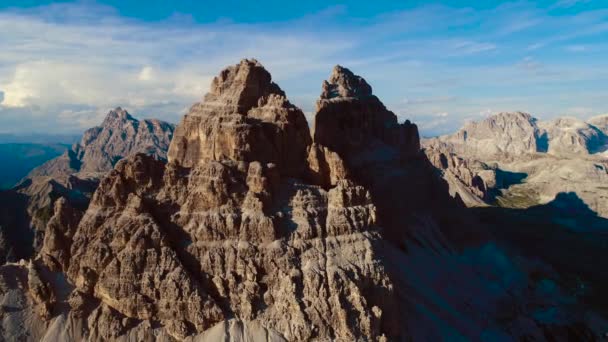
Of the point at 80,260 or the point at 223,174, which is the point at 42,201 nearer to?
the point at 80,260

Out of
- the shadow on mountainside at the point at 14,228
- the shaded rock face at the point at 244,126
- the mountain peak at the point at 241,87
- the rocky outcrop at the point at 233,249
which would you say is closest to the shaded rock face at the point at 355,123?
the shaded rock face at the point at 244,126

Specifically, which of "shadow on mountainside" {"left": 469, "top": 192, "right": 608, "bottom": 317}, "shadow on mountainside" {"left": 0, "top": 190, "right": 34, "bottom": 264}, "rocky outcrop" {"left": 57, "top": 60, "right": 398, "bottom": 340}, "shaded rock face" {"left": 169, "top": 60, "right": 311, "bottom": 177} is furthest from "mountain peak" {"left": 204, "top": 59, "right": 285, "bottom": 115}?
"shadow on mountainside" {"left": 0, "top": 190, "right": 34, "bottom": 264}

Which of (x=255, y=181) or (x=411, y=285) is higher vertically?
(x=255, y=181)

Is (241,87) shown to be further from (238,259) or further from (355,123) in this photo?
(238,259)

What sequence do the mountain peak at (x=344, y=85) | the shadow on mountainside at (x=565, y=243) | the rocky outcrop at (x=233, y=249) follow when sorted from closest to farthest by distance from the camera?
the rocky outcrop at (x=233, y=249)
the mountain peak at (x=344, y=85)
the shadow on mountainside at (x=565, y=243)

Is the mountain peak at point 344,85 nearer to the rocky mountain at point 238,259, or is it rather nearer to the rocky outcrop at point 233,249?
the rocky mountain at point 238,259

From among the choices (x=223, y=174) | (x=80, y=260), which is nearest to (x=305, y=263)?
(x=223, y=174)

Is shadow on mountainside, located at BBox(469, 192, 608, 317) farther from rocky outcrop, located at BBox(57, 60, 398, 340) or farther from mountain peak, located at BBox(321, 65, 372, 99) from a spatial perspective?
rocky outcrop, located at BBox(57, 60, 398, 340)

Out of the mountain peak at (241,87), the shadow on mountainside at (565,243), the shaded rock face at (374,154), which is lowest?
the shadow on mountainside at (565,243)
